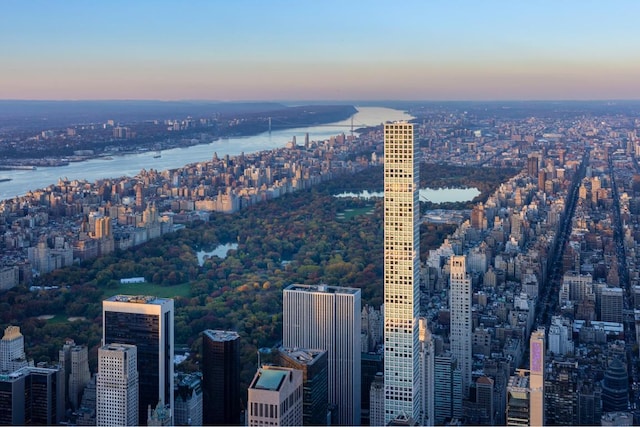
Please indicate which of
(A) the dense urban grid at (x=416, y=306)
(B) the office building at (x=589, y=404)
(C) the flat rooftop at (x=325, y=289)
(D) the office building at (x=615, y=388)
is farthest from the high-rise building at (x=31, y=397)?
(D) the office building at (x=615, y=388)

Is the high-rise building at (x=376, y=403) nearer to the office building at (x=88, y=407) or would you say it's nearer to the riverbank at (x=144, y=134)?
the office building at (x=88, y=407)

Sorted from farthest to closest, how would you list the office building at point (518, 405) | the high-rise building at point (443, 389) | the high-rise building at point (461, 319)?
the high-rise building at point (461, 319) < the high-rise building at point (443, 389) < the office building at point (518, 405)

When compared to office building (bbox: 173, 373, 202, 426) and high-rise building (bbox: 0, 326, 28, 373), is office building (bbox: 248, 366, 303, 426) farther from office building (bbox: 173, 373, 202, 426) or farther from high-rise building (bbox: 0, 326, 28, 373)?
high-rise building (bbox: 0, 326, 28, 373)

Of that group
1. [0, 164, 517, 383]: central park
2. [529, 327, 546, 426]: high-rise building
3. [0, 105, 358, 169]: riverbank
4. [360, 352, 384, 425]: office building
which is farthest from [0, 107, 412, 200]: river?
[529, 327, 546, 426]: high-rise building

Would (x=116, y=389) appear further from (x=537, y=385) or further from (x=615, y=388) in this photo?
(x=615, y=388)

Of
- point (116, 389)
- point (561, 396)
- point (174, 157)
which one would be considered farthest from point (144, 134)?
point (561, 396)

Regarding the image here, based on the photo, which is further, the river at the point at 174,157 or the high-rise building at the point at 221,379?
the river at the point at 174,157

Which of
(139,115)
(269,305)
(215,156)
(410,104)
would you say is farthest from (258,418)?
(215,156)
